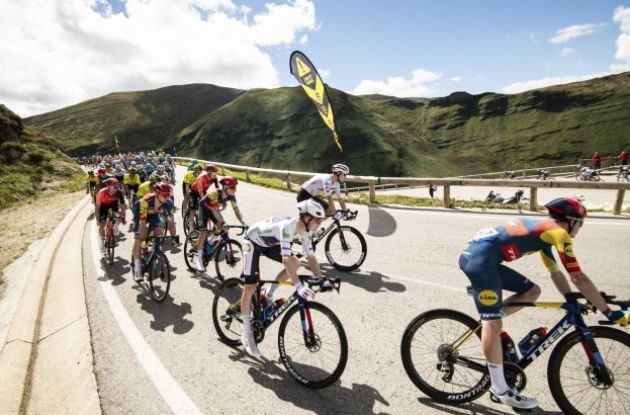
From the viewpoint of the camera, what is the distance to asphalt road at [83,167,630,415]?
389 centimetres

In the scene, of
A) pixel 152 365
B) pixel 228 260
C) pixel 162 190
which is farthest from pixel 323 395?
pixel 162 190

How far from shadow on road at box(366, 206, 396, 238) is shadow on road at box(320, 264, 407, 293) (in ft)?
8.15

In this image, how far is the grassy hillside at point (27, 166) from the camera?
2495 centimetres

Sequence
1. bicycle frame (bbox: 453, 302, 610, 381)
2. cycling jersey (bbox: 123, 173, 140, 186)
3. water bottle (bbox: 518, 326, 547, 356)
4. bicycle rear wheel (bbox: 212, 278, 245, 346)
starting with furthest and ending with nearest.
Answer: cycling jersey (bbox: 123, 173, 140, 186), bicycle rear wheel (bbox: 212, 278, 245, 346), water bottle (bbox: 518, 326, 547, 356), bicycle frame (bbox: 453, 302, 610, 381)

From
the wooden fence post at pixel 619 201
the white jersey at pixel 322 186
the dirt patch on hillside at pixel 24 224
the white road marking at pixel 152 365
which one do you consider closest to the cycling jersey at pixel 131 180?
the dirt patch on hillside at pixel 24 224

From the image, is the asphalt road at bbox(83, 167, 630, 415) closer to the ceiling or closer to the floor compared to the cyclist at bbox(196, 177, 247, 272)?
closer to the floor

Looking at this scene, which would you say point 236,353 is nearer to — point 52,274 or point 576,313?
point 576,313

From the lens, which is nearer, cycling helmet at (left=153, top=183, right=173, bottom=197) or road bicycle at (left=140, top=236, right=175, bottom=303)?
road bicycle at (left=140, top=236, right=175, bottom=303)

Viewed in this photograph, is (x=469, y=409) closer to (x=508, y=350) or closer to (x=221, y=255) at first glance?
(x=508, y=350)

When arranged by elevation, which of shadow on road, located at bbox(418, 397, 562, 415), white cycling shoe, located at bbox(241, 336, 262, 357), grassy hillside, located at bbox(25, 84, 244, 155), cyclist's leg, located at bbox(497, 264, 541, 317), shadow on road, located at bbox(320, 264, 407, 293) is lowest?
shadow on road, located at bbox(418, 397, 562, 415)

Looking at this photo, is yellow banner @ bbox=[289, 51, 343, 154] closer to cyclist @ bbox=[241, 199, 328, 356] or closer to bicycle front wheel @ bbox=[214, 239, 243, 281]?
bicycle front wheel @ bbox=[214, 239, 243, 281]

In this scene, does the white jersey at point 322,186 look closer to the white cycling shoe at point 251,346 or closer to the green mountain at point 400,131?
the white cycling shoe at point 251,346

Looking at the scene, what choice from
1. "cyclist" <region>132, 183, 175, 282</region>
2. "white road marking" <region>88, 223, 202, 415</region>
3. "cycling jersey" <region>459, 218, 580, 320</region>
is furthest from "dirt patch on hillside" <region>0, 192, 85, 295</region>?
"cycling jersey" <region>459, 218, 580, 320</region>

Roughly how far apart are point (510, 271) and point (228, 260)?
5.54 m
